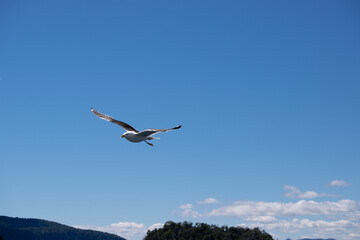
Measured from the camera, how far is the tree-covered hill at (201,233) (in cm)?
15862

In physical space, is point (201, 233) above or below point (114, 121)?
above

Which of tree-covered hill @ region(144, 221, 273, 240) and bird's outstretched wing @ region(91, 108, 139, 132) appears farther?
tree-covered hill @ region(144, 221, 273, 240)

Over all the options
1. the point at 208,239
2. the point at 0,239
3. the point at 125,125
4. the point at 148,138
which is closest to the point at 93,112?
the point at 125,125

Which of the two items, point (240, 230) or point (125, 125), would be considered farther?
point (240, 230)

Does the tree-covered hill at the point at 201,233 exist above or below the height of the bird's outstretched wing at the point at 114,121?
above

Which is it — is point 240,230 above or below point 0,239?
above

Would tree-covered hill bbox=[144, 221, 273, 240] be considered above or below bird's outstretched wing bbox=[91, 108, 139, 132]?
above

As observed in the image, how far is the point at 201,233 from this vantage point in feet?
532

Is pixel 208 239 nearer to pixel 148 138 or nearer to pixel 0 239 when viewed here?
pixel 0 239

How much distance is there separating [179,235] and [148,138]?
14572 centimetres

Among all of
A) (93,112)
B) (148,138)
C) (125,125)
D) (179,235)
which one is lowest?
(148,138)

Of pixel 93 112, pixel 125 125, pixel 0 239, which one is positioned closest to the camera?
pixel 125 125

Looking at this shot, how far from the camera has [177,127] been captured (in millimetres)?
21438

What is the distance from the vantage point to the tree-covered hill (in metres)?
159
